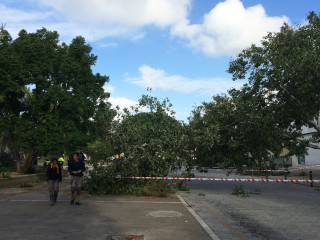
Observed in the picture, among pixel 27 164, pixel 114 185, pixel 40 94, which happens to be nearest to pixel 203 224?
pixel 114 185

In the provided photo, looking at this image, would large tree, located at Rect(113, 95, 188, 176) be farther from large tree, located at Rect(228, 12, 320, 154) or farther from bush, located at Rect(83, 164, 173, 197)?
large tree, located at Rect(228, 12, 320, 154)

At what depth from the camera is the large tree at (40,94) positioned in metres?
19.6

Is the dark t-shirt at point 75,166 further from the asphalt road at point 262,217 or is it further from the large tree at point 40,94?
the large tree at point 40,94

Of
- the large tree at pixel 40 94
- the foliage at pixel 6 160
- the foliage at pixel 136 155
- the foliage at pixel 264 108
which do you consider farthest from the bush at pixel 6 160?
the foliage at pixel 264 108

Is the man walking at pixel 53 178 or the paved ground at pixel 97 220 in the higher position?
the man walking at pixel 53 178

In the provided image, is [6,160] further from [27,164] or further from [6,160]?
[27,164]

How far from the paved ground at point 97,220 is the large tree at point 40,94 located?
8867 millimetres

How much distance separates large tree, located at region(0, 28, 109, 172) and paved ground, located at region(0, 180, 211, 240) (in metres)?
8.87

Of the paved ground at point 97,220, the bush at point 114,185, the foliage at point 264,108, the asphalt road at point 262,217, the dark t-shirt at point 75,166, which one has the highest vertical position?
the foliage at point 264,108

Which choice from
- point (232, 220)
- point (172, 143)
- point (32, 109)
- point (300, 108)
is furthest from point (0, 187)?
point (300, 108)

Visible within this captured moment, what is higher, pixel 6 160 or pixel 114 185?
pixel 6 160

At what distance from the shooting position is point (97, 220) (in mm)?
7930

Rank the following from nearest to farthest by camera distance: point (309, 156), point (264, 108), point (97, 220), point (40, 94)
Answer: point (97, 220) → point (264, 108) → point (40, 94) → point (309, 156)

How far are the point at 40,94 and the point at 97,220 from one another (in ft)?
47.5
